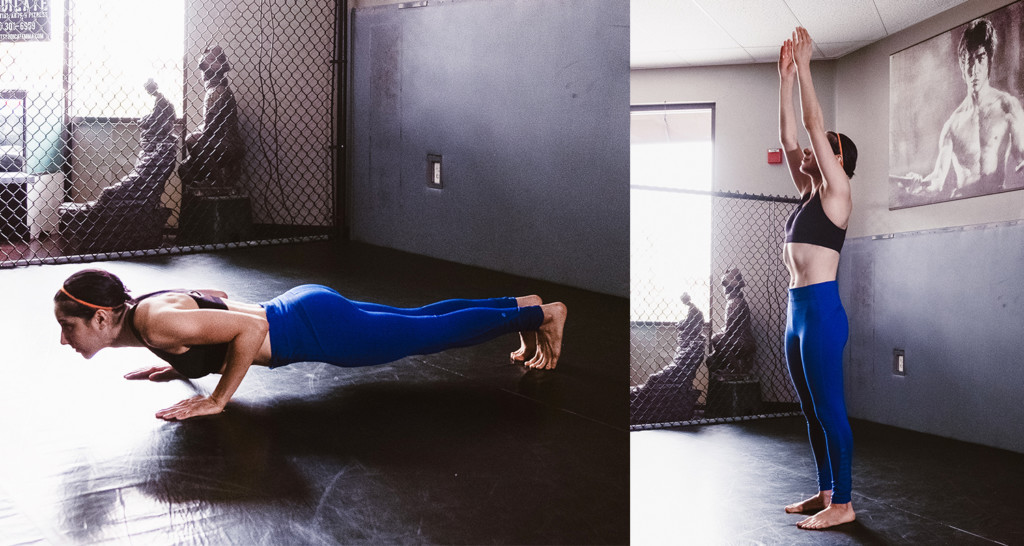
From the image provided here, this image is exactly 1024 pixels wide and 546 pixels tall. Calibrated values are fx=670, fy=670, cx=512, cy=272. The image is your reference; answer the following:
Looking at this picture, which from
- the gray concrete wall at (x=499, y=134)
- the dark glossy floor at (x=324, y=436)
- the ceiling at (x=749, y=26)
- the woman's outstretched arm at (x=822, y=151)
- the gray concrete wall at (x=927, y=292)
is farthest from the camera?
the ceiling at (x=749, y=26)

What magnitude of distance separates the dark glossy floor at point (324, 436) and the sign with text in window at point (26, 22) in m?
0.43

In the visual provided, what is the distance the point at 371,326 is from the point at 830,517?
1325 millimetres

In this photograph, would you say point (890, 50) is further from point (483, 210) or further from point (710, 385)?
point (483, 210)

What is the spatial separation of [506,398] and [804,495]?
3.90 feet

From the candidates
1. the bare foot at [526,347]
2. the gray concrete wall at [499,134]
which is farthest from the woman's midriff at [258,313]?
the bare foot at [526,347]

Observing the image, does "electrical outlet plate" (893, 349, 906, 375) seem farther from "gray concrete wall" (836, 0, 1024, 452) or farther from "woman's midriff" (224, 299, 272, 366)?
"woman's midriff" (224, 299, 272, 366)

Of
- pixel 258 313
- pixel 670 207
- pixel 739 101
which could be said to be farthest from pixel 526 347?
pixel 670 207

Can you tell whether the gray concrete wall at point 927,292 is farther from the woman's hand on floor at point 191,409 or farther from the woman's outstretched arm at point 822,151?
the woman's hand on floor at point 191,409

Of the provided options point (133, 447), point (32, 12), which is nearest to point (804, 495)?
point (133, 447)

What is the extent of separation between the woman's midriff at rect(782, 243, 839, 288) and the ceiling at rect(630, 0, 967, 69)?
4.26 feet

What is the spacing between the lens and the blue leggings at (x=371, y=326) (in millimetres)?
1323

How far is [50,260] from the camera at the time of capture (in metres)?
1.26

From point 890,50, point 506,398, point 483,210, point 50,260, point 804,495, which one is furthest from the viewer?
point 890,50

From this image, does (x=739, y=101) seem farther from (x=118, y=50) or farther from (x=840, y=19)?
(x=118, y=50)
